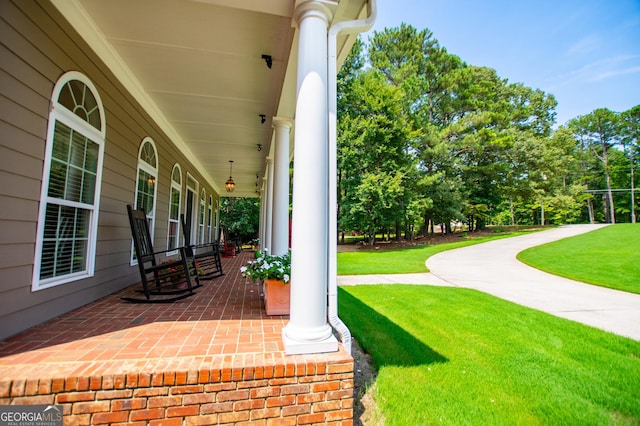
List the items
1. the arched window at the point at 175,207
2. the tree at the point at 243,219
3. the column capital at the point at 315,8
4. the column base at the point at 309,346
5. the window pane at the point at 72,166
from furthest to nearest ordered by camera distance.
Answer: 1. the tree at the point at 243,219
2. the arched window at the point at 175,207
3. the window pane at the point at 72,166
4. the column capital at the point at 315,8
5. the column base at the point at 309,346

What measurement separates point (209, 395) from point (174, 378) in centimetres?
21

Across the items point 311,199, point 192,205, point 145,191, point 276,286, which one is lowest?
point 276,286

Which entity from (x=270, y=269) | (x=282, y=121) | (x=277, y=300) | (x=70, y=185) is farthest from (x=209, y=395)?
(x=282, y=121)

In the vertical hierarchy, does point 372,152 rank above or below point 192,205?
above

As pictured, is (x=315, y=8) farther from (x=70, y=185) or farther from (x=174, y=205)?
(x=174, y=205)

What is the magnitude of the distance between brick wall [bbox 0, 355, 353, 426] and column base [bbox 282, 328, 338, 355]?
0.05 meters

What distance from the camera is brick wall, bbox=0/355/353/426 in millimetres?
1442

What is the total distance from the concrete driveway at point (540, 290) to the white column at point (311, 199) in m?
3.73

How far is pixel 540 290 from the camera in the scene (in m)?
5.52

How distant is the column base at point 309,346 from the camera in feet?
5.82

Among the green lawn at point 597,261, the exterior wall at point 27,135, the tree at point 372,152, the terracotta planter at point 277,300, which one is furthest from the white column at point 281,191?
the tree at point 372,152

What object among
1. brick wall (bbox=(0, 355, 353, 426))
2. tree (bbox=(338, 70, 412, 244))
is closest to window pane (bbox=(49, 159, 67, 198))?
brick wall (bbox=(0, 355, 353, 426))

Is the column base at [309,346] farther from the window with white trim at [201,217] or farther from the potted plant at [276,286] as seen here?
the window with white trim at [201,217]

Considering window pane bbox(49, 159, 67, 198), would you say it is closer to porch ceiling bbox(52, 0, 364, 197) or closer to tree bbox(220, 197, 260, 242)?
porch ceiling bbox(52, 0, 364, 197)
